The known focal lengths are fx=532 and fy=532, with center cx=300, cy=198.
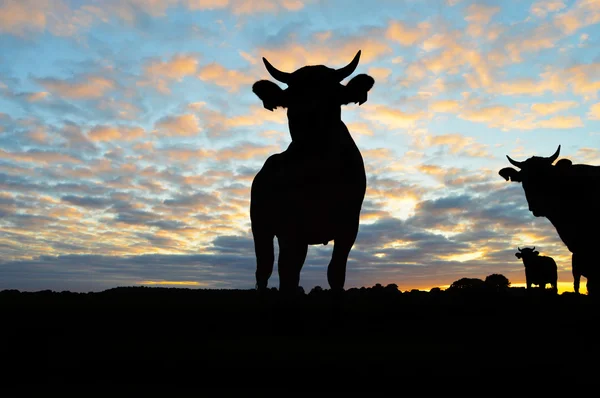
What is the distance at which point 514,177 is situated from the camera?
1391cm

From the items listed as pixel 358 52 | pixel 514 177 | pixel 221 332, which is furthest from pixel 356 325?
pixel 514 177

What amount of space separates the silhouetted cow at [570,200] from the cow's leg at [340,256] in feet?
23.5

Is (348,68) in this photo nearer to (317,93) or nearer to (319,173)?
(317,93)

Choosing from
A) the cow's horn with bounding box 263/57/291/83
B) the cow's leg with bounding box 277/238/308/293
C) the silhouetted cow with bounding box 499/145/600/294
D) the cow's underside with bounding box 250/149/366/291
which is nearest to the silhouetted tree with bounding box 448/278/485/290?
the silhouetted cow with bounding box 499/145/600/294

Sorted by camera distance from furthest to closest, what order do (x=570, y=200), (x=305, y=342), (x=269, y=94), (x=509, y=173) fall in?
(x=509, y=173) < (x=570, y=200) < (x=269, y=94) < (x=305, y=342)

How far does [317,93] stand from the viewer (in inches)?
261

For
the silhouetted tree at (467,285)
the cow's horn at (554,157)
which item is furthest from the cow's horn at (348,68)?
the cow's horn at (554,157)

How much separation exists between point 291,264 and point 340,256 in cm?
64

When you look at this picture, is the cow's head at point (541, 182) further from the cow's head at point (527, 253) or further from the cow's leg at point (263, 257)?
the cow's head at point (527, 253)

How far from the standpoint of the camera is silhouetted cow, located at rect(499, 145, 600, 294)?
11.7m

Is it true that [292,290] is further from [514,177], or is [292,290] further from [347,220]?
[514,177]

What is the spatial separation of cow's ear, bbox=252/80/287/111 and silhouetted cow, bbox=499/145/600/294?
7.79 metres

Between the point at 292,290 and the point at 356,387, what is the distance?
385 centimetres

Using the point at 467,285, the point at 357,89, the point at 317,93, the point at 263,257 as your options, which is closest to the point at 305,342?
the point at 317,93
